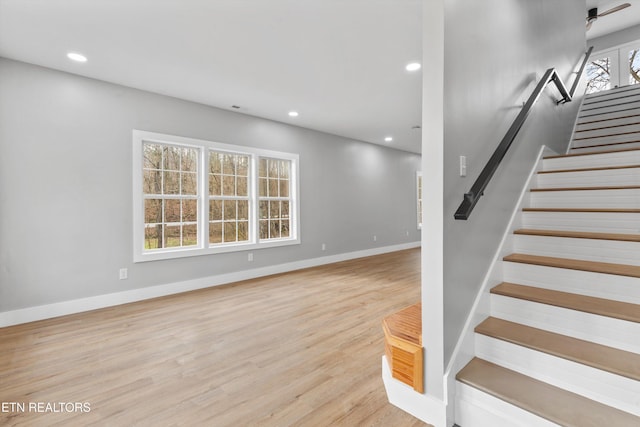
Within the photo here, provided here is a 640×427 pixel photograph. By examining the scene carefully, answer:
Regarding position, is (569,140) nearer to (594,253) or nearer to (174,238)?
(594,253)

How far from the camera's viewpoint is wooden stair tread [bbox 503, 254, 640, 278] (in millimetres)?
1670

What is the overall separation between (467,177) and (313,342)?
1.85 m

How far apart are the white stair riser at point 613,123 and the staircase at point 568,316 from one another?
1709mm

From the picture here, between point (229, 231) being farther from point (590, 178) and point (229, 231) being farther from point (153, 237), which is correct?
point (590, 178)

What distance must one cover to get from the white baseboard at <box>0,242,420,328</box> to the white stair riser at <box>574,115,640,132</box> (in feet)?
15.2

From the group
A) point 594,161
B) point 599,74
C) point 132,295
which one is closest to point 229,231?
point 132,295

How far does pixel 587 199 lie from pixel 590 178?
296 mm

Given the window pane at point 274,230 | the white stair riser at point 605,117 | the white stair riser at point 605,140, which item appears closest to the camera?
the white stair riser at point 605,140

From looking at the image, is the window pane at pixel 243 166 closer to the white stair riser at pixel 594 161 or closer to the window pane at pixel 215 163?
the window pane at pixel 215 163

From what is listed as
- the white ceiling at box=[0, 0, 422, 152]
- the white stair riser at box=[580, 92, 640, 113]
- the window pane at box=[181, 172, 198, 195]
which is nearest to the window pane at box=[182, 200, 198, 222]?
the window pane at box=[181, 172, 198, 195]

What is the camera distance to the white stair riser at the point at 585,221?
78.5 inches

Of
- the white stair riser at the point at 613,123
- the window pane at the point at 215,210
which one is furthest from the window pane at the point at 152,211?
the white stair riser at the point at 613,123

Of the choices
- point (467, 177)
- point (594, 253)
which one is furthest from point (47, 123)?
point (594, 253)

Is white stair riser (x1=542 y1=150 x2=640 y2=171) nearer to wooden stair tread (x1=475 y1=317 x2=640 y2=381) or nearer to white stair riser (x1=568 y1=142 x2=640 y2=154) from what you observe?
white stair riser (x1=568 y1=142 x2=640 y2=154)
